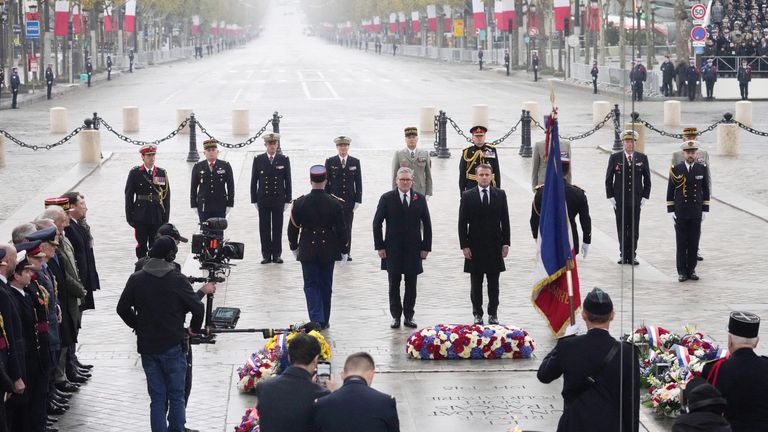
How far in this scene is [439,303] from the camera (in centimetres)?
Result: 1509

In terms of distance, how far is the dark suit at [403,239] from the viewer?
13664 mm

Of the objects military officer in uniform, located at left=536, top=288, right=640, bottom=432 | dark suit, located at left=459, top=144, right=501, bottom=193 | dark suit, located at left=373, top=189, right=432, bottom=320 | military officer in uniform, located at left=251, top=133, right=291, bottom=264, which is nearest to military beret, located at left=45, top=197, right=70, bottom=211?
dark suit, located at left=373, top=189, right=432, bottom=320

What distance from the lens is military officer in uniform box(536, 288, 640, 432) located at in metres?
7.62

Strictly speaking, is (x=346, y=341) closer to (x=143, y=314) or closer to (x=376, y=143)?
(x=143, y=314)

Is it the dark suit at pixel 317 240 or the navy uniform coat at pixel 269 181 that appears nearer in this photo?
the dark suit at pixel 317 240

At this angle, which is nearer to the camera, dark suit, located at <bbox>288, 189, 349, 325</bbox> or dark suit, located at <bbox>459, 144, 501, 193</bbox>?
dark suit, located at <bbox>288, 189, 349, 325</bbox>

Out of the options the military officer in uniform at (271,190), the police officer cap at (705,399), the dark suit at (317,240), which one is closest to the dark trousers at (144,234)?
the military officer in uniform at (271,190)

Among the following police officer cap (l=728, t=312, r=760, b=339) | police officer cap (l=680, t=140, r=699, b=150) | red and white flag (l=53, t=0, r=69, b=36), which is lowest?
police officer cap (l=728, t=312, r=760, b=339)

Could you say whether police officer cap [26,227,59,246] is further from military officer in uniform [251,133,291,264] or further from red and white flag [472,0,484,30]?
red and white flag [472,0,484,30]

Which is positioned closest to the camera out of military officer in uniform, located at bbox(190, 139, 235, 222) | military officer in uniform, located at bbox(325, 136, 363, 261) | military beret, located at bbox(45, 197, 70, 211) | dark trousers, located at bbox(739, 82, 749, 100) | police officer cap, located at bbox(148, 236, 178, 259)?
police officer cap, located at bbox(148, 236, 178, 259)

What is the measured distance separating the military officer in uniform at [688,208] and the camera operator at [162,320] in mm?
7903

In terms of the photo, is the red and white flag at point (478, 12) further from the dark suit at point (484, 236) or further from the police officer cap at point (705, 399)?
the police officer cap at point (705, 399)

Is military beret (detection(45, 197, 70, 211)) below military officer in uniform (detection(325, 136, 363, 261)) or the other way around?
the other way around

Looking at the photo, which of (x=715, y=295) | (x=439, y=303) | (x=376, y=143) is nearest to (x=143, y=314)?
(x=439, y=303)
